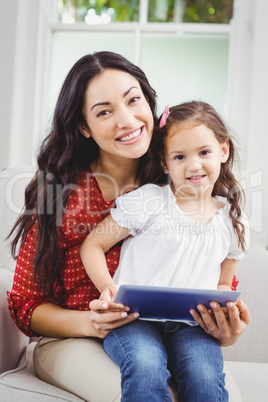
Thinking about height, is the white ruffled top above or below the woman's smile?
below

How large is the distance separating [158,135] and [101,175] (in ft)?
0.71

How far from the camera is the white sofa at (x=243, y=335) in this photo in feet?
4.30

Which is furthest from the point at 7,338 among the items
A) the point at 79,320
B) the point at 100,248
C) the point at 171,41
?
the point at 171,41

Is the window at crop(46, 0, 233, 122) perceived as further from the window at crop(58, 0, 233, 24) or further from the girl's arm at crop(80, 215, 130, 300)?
the girl's arm at crop(80, 215, 130, 300)

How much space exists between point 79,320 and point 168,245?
31cm

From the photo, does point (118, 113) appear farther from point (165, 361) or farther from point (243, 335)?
point (243, 335)

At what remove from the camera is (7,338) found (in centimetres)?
137

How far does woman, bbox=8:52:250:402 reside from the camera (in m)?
1.33

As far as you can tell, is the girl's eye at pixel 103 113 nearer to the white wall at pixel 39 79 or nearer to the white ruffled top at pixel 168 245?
the white ruffled top at pixel 168 245

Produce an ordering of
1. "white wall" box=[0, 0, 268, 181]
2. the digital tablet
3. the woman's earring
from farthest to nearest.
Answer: "white wall" box=[0, 0, 268, 181] → the woman's earring → the digital tablet

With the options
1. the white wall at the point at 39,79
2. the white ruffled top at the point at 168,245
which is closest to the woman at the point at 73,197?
the white ruffled top at the point at 168,245

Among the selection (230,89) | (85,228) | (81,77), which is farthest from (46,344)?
(230,89)

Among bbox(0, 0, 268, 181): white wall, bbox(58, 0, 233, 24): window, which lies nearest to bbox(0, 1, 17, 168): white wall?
bbox(0, 0, 268, 181): white wall

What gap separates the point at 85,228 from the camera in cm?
141
